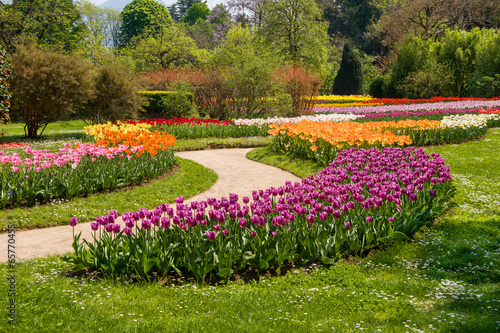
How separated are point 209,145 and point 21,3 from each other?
2715 cm

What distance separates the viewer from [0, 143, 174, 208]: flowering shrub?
7301 millimetres

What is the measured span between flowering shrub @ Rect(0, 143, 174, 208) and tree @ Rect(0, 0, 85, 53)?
951 inches

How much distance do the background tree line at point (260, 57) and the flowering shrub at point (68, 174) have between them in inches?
332

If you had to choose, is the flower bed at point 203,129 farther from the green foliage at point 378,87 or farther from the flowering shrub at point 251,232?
the green foliage at point 378,87

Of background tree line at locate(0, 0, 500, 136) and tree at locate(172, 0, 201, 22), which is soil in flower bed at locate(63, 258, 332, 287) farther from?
tree at locate(172, 0, 201, 22)

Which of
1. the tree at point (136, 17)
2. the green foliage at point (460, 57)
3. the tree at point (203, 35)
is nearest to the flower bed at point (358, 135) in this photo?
the green foliage at point (460, 57)

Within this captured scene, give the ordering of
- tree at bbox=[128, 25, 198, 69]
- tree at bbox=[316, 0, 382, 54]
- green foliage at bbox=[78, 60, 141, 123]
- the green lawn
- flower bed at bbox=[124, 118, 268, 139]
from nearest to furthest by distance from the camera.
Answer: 1. the green lawn
2. flower bed at bbox=[124, 118, 268, 139]
3. green foliage at bbox=[78, 60, 141, 123]
4. tree at bbox=[128, 25, 198, 69]
5. tree at bbox=[316, 0, 382, 54]

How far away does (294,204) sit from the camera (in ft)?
18.9

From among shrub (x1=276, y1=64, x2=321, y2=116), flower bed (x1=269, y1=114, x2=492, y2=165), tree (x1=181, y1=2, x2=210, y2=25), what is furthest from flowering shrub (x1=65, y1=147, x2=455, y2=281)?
tree (x1=181, y1=2, x2=210, y2=25)

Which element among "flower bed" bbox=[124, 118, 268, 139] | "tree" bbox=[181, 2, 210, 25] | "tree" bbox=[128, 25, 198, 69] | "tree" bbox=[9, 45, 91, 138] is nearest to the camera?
"tree" bbox=[9, 45, 91, 138]

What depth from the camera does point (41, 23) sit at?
3409 centimetres

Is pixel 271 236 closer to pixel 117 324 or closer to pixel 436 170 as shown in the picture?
pixel 117 324

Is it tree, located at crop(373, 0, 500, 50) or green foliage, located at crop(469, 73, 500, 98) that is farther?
tree, located at crop(373, 0, 500, 50)

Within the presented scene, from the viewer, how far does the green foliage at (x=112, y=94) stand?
17.7 meters
